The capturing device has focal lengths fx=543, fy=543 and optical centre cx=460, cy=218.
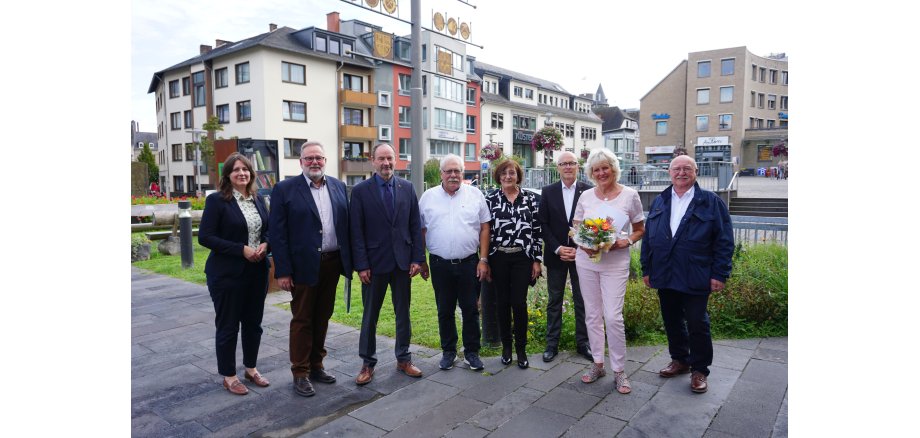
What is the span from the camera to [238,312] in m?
4.55

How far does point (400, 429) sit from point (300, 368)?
48.9 inches

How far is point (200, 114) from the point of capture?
42594 millimetres

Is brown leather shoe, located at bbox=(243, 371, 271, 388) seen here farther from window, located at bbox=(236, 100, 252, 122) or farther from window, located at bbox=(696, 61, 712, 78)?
window, located at bbox=(696, 61, 712, 78)

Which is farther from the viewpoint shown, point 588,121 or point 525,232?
point 588,121

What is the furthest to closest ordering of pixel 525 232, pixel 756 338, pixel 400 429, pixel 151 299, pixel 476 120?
pixel 476 120
pixel 151 299
pixel 756 338
pixel 525 232
pixel 400 429

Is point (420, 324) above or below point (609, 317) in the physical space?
below

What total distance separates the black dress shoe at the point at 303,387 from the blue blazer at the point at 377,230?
104 centimetres

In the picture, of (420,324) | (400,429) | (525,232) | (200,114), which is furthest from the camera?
(200,114)

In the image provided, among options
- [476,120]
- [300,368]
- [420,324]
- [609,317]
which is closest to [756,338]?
[609,317]

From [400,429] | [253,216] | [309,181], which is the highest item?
[309,181]

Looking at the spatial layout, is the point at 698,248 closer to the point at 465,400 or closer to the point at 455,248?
the point at 455,248

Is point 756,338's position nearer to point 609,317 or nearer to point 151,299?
point 609,317

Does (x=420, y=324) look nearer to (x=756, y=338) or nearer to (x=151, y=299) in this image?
(x=756, y=338)

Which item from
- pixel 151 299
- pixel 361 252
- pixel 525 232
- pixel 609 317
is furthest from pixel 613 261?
pixel 151 299
